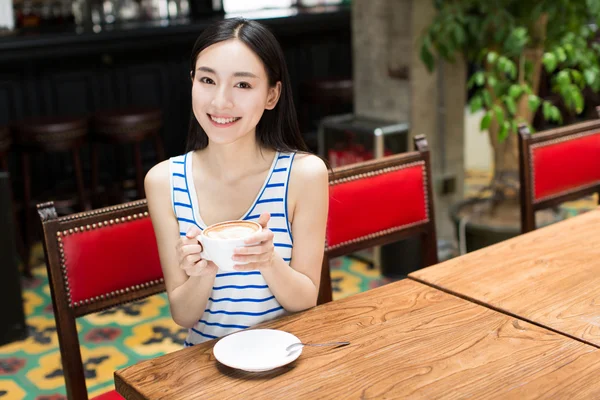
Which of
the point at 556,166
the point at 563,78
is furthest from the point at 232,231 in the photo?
the point at 563,78

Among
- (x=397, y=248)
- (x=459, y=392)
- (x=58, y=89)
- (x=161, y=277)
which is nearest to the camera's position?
(x=459, y=392)

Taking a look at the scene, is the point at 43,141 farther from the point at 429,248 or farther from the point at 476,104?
the point at 429,248

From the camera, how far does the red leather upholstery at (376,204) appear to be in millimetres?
1969

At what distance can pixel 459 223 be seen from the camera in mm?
3396

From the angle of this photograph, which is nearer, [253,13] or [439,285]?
[439,285]

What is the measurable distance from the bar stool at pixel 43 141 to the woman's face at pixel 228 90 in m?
2.77

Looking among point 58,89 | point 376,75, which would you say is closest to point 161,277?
point 376,75

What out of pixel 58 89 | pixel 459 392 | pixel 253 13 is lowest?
pixel 459 392

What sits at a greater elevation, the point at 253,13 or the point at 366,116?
the point at 253,13

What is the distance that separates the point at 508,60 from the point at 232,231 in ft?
6.34

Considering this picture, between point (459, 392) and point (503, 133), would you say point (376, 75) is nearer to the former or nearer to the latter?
point (503, 133)

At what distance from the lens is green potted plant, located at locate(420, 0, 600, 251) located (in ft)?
9.83

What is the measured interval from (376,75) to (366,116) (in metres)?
0.22

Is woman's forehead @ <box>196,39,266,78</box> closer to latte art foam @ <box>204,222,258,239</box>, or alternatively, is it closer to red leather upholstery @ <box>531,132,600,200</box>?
latte art foam @ <box>204,222,258,239</box>
